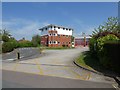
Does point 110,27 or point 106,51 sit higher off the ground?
point 110,27

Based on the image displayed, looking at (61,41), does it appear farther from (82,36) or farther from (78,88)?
(78,88)

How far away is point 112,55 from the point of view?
14.7 meters

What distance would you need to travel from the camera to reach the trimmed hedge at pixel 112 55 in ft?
46.3

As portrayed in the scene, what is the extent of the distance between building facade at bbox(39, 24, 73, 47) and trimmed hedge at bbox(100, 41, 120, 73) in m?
52.0

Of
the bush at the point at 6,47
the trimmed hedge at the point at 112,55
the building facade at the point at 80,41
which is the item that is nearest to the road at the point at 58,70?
the trimmed hedge at the point at 112,55

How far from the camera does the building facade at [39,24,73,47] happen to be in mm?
67938

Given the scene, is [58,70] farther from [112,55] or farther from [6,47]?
[6,47]

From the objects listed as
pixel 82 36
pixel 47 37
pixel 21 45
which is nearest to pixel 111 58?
pixel 21 45

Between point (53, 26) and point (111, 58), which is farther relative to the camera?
point (53, 26)

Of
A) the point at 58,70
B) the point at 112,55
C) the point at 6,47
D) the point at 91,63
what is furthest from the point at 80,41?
the point at 112,55

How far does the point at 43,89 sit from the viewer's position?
31.8 feet

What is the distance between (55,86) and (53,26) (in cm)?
6199

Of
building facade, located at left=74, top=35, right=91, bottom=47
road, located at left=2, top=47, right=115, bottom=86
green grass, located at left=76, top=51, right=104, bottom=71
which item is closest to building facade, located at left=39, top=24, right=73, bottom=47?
building facade, located at left=74, top=35, right=91, bottom=47

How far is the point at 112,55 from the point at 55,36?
54165mm
